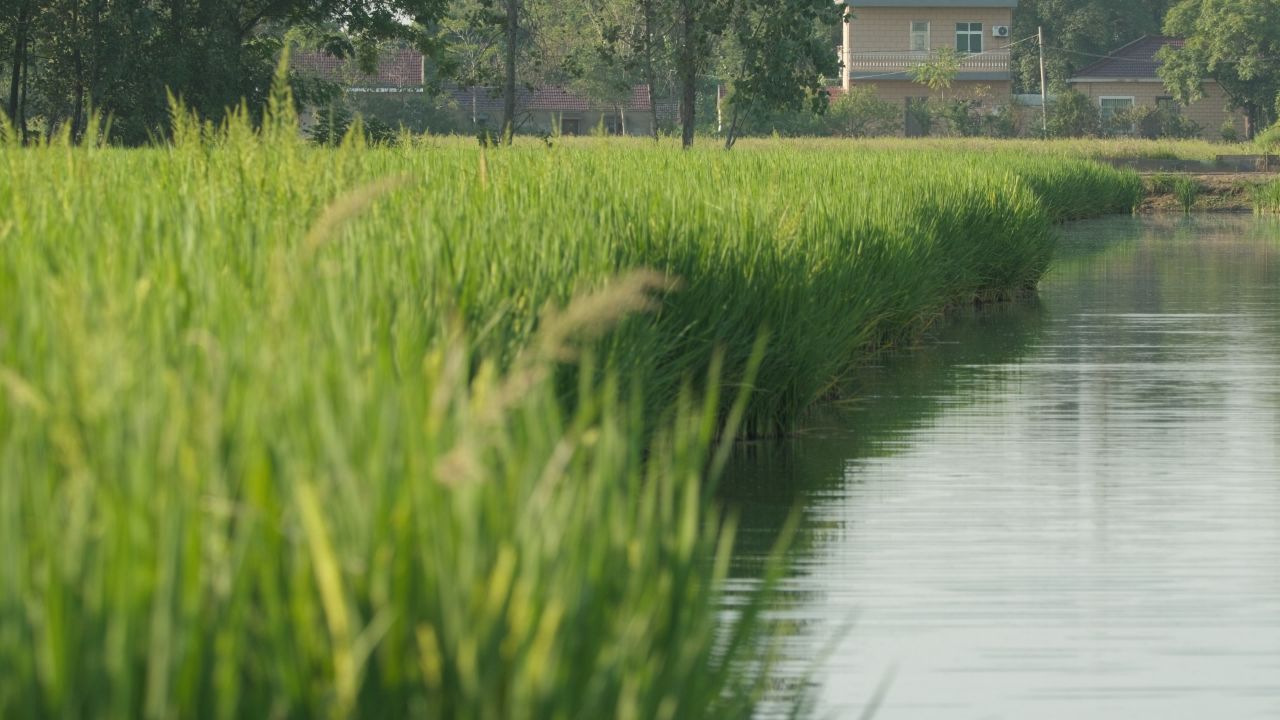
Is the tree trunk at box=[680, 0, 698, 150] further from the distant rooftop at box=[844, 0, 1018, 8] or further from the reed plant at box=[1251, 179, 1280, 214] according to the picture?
the distant rooftop at box=[844, 0, 1018, 8]

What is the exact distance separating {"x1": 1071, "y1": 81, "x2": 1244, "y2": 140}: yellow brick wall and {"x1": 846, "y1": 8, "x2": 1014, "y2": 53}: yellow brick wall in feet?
Result: 25.4

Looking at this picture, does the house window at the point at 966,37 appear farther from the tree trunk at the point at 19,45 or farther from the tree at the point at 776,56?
the tree trunk at the point at 19,45

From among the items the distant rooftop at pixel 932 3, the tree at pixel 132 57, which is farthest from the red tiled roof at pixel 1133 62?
the tree at pixel 132 57

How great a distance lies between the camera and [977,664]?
219 inches

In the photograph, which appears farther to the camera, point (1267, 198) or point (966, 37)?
point (966, 37)

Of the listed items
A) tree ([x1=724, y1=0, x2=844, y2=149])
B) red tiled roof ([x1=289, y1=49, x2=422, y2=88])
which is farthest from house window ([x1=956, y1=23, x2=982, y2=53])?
tree ([x1=724, y1=0, x2=844, y2=149])

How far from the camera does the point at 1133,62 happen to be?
3125 inches

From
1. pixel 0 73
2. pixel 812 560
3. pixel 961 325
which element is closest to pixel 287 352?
pixel 812 560

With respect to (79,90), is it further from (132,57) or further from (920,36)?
(920,36)

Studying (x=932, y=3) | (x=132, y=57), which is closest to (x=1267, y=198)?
(x=132, y=57)

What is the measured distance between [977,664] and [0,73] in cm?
3388

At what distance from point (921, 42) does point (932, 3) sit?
57.3 inches

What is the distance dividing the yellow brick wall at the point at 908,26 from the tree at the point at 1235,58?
6.71 meters

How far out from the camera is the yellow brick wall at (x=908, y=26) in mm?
71562
